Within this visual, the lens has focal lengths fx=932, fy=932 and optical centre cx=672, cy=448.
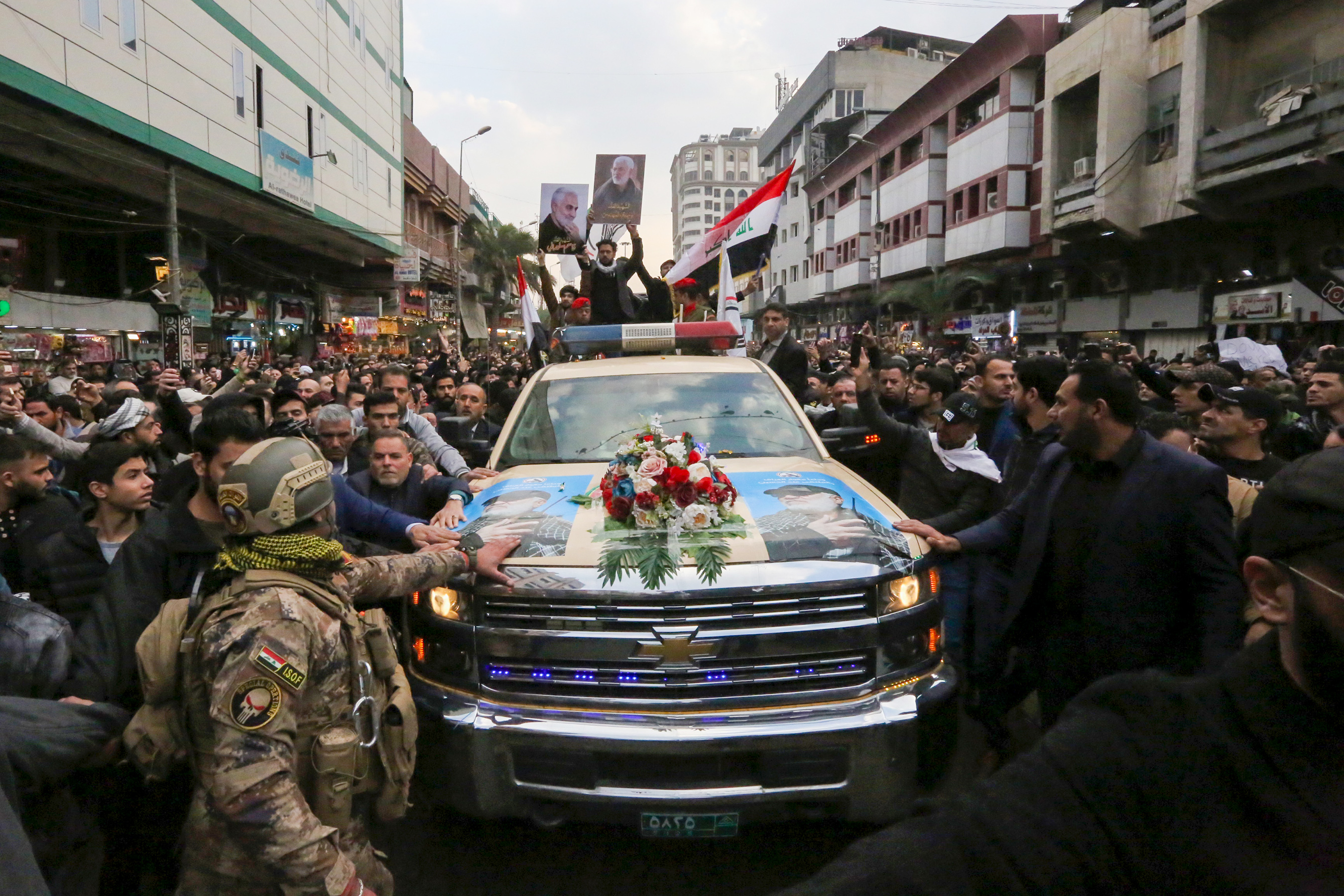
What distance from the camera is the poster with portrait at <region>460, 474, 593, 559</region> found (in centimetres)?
369

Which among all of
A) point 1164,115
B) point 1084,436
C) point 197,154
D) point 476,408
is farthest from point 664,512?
point 1164,115

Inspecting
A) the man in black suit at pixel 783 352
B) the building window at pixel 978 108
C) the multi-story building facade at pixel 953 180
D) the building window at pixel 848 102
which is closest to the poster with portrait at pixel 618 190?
the man in black suit at pixel 783 352

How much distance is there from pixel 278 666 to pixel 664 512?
6.47ft

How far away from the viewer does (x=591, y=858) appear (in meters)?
3.85

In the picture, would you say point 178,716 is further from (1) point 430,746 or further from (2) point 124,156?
(2) point 124,156

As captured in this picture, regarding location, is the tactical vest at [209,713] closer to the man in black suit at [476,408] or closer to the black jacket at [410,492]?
the black jacket at [410,492]

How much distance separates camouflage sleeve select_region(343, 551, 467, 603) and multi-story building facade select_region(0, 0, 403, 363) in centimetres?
1347

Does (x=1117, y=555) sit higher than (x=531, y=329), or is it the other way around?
(x=531, y=329)

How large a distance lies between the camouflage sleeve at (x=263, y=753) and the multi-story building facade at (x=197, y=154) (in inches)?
558

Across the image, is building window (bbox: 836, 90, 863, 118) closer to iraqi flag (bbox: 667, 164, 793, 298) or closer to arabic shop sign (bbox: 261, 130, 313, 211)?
arabic shop sign (bbox: 261, 130, 313, 211)

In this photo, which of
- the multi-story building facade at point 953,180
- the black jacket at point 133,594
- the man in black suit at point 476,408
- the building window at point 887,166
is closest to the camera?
the black jacket at point 133,594

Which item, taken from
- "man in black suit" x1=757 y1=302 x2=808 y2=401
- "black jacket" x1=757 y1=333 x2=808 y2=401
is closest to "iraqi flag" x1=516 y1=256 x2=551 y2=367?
"man in black suit" x1=757 y1=302 x2=808 y2=401

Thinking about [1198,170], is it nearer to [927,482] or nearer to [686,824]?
[927,482]

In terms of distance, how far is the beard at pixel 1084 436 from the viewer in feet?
11.2
